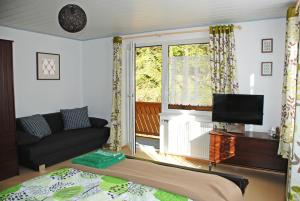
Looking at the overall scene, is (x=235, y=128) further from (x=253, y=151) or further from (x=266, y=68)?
(x=266, y=68)

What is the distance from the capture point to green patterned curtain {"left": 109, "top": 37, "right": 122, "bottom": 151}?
16.1 feet

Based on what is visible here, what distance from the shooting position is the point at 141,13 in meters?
3.45

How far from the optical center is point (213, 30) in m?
3.96

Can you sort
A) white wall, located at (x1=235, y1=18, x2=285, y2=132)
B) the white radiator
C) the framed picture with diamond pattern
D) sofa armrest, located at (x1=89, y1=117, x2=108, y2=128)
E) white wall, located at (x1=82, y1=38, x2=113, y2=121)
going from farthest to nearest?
1. white wall, located at (x1=82, y1=38, x2=113, y2=121)
2. sofa armrest, located at (x1=89, y1=117, x2=108, y2=128)
3. the framed picture with diamond pattern
4. the white radiator
5. white wall, located at (x1=235, y1=18, x2=285, y2=132)

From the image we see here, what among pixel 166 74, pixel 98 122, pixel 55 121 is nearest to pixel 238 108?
pixel 166 74

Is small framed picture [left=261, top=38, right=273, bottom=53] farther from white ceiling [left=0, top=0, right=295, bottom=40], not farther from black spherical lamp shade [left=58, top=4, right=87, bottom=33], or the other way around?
black spherical lamp shade [left=58, top=4, right=87, bottom=33]

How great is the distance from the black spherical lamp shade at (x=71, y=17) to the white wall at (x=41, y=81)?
2.68 metres

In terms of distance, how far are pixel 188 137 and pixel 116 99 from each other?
1.66 m

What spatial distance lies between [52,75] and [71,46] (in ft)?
2.75

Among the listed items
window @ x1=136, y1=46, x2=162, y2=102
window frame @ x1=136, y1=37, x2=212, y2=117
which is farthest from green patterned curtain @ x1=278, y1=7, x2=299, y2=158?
window @ x1=136, y1=46, x2=162, y2=102

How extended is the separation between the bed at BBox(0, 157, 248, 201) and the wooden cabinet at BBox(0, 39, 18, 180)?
72.3 inches

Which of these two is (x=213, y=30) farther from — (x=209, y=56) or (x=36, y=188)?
(x=36, y=188)

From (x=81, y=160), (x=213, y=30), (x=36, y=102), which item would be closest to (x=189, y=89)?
(x=213, y=30)


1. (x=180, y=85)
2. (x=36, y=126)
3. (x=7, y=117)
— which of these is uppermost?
(x=180, y=85)
